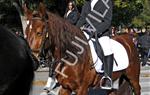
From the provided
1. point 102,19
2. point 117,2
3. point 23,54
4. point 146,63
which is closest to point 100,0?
point 102,19

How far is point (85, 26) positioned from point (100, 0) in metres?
0.53

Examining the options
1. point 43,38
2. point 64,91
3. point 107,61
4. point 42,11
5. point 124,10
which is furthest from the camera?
point 124,10

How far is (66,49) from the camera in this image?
302 inches

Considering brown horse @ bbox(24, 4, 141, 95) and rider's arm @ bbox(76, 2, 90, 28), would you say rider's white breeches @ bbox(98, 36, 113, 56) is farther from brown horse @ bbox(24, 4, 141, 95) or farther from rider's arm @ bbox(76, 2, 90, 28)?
rider's arm @ bbox(76, 2, 90, 28)

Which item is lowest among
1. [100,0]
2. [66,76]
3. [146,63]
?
[146,63]

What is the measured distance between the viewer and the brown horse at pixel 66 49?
7477 millimetres

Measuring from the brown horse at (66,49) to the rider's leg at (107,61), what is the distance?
0.12 m

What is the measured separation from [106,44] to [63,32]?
36.6 inches

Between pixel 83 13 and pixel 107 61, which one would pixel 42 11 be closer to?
pixel 83 13

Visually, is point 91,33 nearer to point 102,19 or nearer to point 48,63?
point 102,19

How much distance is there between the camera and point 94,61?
7.96 meters

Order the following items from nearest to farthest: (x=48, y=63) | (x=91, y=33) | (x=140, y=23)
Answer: (x=48, y=63) → (x=91, y=33) → (x=140, y=23)

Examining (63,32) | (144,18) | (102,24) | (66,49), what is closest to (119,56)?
(102,24)

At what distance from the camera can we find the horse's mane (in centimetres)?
757
